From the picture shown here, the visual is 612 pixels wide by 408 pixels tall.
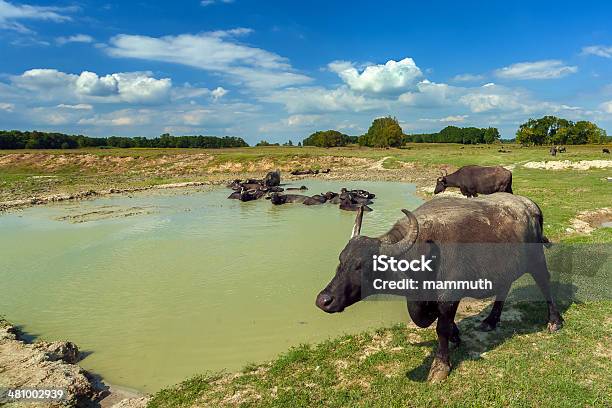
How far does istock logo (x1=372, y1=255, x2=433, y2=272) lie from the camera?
5.00 m

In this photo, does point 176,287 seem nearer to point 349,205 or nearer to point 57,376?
point 57,376

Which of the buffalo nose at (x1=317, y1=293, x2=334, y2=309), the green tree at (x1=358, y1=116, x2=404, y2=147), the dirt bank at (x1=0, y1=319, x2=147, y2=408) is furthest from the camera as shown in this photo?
the green tree at (x1=358, y1=116, x2=404, y2=147)

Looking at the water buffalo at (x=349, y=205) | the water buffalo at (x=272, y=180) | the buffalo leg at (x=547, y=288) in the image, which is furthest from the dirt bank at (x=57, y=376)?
the water buffalo at (x=272, y=180)

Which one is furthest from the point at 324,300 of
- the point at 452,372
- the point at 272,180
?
the point at 272,180

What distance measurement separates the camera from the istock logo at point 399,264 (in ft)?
16.4

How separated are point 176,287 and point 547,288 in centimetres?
871

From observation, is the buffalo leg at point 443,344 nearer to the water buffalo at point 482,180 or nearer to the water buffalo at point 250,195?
the water buffalo at point 482,180

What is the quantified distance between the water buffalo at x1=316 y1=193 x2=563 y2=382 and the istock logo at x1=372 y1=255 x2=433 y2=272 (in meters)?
0.05

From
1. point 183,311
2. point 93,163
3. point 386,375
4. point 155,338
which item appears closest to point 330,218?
point 183,311

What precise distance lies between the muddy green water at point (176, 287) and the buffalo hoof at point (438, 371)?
2.32 m

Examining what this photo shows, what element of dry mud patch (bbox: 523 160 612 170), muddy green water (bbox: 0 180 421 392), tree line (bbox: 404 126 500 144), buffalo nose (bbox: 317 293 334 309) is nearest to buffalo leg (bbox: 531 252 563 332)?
muddy green water (bbox: 0 180 421 392)

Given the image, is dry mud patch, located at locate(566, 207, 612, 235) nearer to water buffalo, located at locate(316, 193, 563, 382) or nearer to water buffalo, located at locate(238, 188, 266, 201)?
water buffalo, located at locate(316, 193, 563, 382)

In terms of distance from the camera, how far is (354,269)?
16.1 ft

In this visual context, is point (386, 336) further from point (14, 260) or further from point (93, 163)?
point (93, 163)
